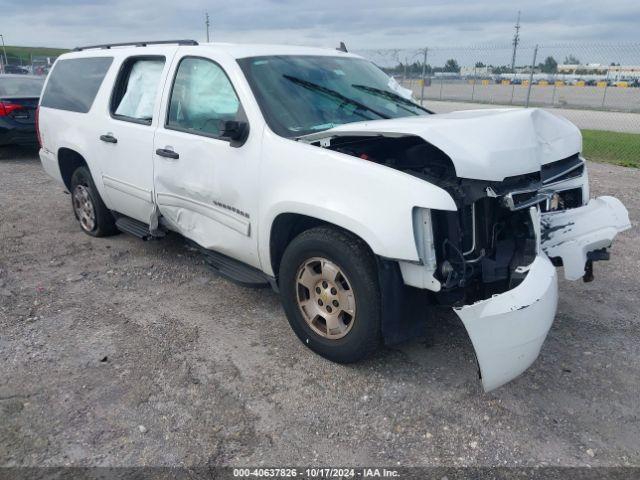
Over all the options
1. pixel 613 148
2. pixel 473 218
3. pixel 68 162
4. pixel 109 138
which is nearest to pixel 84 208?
pixel 68 162

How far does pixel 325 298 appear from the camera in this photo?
343 centimetres

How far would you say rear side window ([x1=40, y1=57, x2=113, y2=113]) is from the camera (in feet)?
17.5

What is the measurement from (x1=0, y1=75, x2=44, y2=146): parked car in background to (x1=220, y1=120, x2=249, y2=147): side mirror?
7.90 m

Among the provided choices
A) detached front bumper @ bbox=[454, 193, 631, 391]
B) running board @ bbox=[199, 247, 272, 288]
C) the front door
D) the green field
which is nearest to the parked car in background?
the front door

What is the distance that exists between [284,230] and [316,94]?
107 centimetres

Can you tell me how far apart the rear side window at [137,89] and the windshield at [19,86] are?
21.2 feet

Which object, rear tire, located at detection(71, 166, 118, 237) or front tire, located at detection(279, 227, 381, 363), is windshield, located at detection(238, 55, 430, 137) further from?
rear tire, located at detection(71, 166, 118, 237)

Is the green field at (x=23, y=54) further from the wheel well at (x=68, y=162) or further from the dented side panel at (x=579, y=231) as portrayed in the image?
the dented side panel at (x=579, y=231)

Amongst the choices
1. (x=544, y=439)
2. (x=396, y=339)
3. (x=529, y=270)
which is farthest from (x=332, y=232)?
(x=544, y=439)

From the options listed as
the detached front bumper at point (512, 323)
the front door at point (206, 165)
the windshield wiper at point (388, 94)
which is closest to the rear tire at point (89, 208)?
the front door at point (206, 165)

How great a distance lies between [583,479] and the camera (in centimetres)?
262

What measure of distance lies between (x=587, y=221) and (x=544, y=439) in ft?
5.11

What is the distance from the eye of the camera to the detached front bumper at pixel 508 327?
2.74 m

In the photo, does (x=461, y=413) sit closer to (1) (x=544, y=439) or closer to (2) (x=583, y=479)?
(1) (x=544, y=439)
